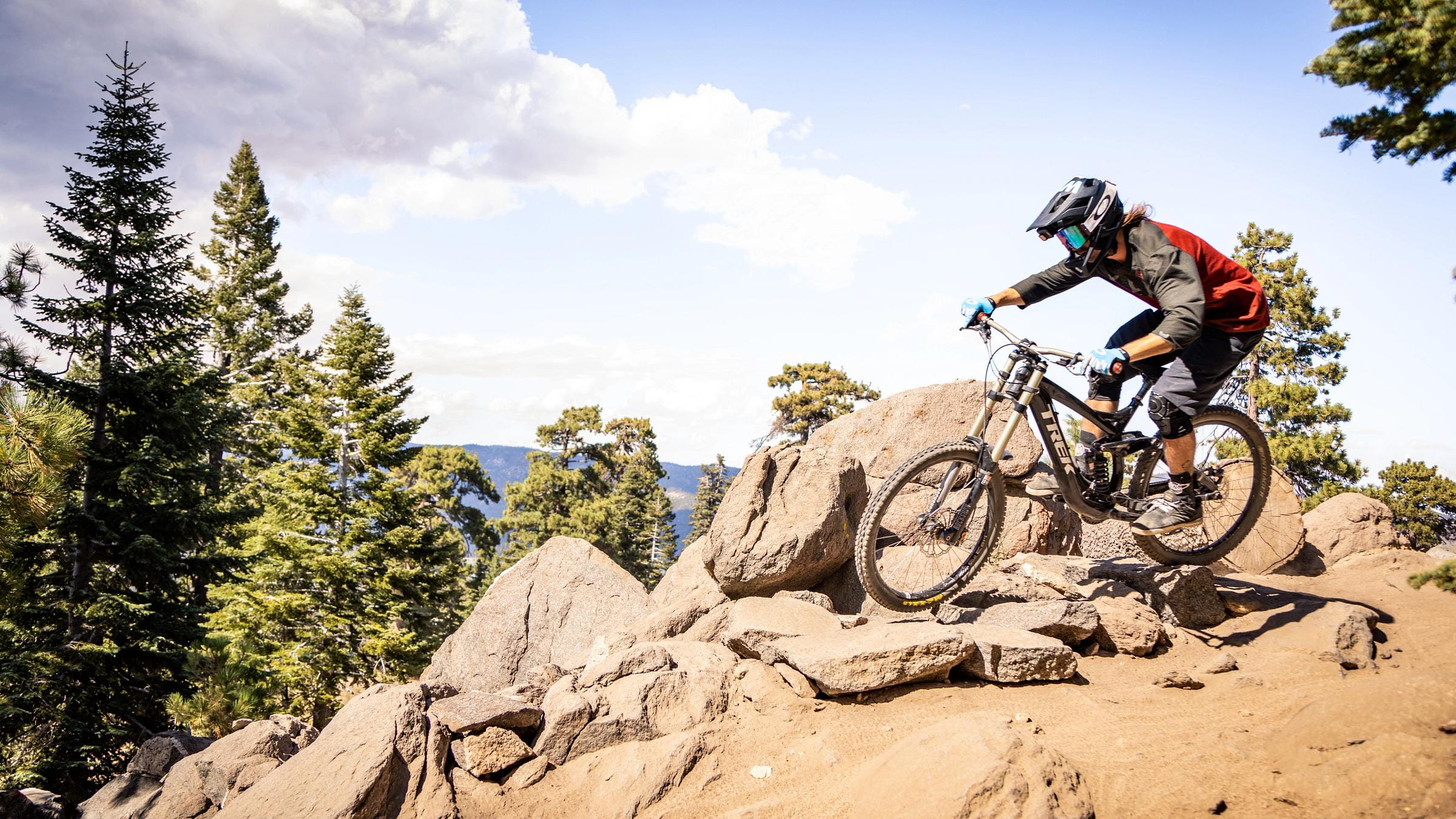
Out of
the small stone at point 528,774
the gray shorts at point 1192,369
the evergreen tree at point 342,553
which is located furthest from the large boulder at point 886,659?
the evergreen tree at point 342,553

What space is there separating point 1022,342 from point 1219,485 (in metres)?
2.80

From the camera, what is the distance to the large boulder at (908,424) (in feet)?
45.6

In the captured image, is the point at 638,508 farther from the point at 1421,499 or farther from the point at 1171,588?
the point at 1171,588

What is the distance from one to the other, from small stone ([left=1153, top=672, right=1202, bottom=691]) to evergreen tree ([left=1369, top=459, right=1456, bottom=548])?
2231cm

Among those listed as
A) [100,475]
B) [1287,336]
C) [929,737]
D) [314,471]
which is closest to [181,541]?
[100,475]

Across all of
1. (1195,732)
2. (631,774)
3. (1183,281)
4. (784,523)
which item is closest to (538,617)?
(784,523)

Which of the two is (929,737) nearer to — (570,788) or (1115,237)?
(570,788)

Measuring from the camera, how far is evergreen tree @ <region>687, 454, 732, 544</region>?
169 ft

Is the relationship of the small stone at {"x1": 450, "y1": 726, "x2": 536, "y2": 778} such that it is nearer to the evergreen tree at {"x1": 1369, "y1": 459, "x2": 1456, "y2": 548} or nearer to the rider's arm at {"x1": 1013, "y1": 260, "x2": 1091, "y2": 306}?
the rider's arm at {"x1": 1013, "y1": 260, "x2": 1091, "y2": 306}

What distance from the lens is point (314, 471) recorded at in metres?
22.8

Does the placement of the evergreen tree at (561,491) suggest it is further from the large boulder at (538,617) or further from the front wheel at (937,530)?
the front wheel at (937,530)

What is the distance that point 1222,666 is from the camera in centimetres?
530

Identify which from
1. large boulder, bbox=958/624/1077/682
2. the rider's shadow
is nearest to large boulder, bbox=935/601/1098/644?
Answer: large boulder, bbox=958/624/1077/682

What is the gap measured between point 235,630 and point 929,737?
80.2ft
